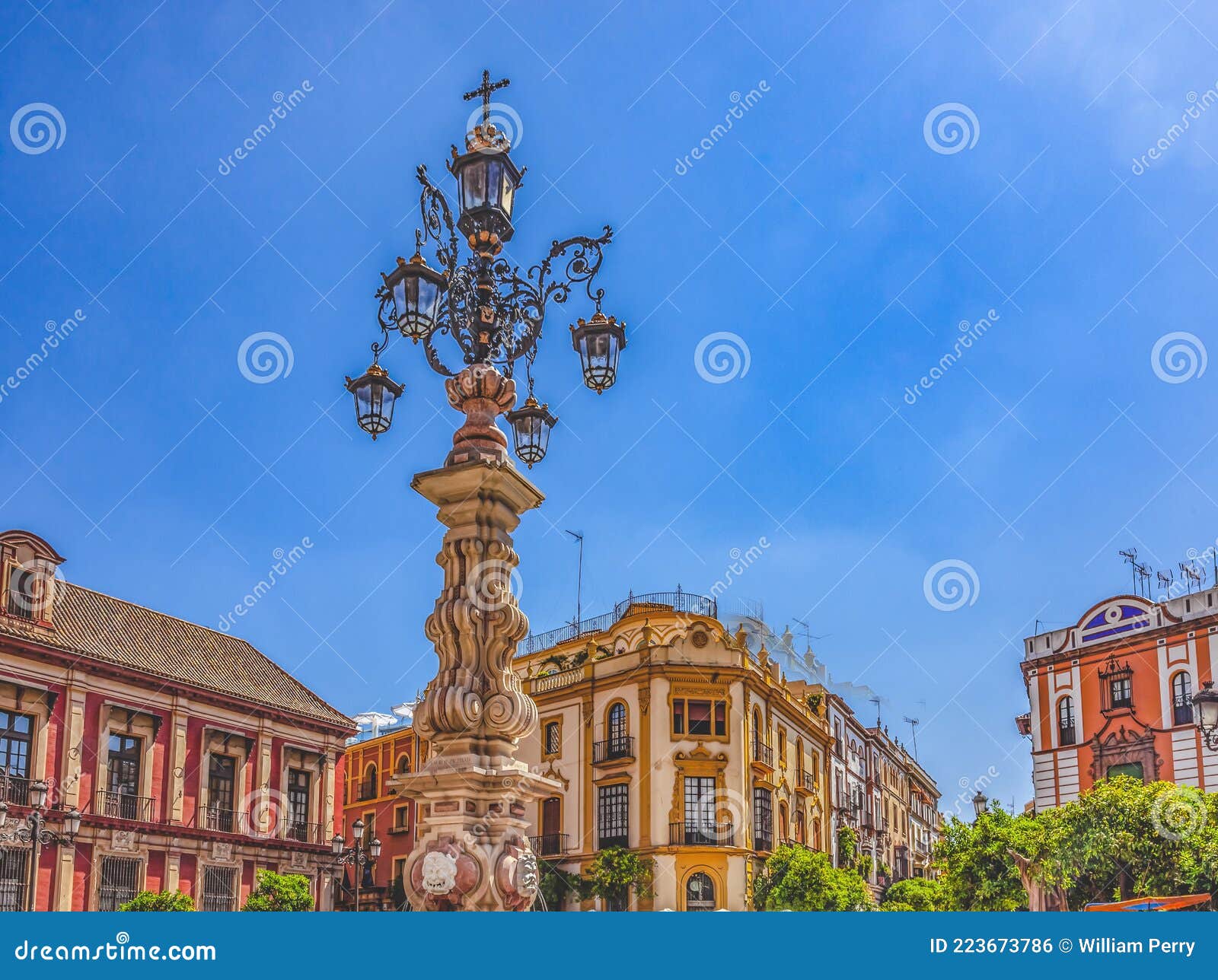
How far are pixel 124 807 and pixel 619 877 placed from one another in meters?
12.5

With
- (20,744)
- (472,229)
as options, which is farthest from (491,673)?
(20,744)

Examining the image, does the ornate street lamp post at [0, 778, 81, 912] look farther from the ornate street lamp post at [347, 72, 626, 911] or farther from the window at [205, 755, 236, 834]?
the ornate street lamp post at [347, 72, 626, 911]

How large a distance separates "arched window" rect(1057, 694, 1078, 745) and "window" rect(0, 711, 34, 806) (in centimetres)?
2538

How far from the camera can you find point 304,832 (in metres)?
32.3

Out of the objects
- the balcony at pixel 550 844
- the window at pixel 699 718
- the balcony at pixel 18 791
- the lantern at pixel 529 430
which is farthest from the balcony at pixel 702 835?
the lantern at pixel 529 430

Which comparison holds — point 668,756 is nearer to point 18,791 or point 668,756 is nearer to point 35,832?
point 18,791

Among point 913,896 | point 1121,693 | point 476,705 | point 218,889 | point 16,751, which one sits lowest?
point 913,896

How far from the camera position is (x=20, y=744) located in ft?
84.4

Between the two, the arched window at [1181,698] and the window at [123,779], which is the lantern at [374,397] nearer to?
the window at [123,779]

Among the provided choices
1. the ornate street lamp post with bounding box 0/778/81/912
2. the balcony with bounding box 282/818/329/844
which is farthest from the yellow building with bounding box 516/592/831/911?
the ornate street lamp post with bounding box 0/778/81/912

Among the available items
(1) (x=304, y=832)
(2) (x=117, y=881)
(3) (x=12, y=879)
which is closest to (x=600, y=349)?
(3) (x=12, y=879)

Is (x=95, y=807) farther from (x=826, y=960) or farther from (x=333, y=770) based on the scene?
(x=826, y=960)

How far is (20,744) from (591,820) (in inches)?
595

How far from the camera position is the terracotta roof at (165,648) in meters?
27.9
